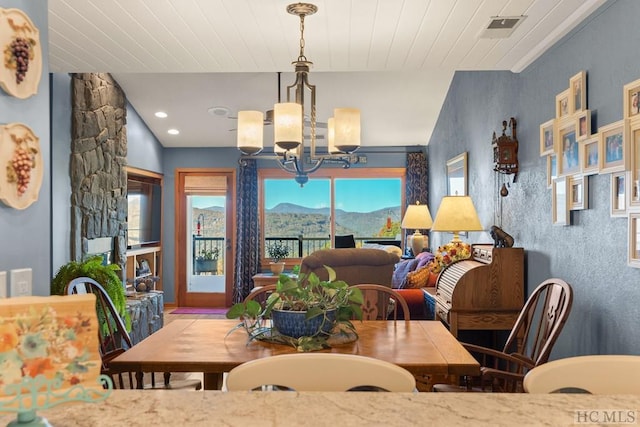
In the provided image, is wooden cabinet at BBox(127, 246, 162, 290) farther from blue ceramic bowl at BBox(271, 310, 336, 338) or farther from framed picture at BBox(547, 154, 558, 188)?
framed picture at BBox(547, 154, 558, 188)

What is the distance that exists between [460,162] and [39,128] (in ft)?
15.3

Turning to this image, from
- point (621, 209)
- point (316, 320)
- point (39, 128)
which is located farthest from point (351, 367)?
point (621, 209)

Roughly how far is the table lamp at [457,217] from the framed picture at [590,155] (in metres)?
1.43

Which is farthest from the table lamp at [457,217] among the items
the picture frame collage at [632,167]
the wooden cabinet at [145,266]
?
the wooden cabinet at [145,266]

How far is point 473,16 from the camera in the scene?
106 inches

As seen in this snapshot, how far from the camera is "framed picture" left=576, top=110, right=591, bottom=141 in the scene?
107 inches

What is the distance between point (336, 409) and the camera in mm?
1090

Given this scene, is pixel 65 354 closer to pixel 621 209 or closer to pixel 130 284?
pixel 621 209

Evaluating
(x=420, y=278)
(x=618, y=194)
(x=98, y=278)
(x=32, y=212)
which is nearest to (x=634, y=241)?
(x=618, y=194)

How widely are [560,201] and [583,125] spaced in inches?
19.7

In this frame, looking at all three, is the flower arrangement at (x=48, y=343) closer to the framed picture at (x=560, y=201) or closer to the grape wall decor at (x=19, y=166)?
the grape wall decor at (x=19, y=166)

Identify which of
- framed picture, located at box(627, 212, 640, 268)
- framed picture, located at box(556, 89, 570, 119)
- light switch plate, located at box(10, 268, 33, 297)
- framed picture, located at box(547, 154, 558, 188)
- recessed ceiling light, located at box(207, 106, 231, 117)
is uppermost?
recessed ceiling light, located at box(207, 106, 231, 117)

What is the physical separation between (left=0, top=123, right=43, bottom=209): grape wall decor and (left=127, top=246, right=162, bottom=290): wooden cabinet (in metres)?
4.48

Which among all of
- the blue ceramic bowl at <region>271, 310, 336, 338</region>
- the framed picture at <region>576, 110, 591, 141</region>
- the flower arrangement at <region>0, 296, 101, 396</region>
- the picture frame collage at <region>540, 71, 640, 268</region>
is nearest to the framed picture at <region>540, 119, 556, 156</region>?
the picture frame collage at <region>540, 71, 640, 268</region>
